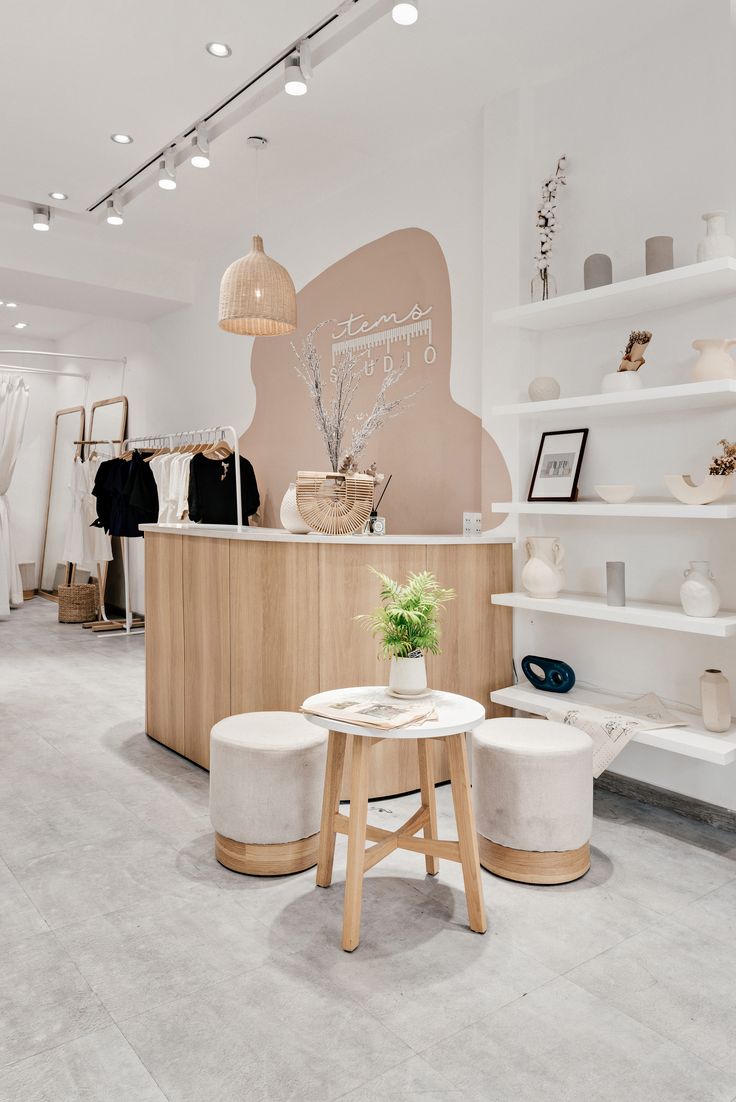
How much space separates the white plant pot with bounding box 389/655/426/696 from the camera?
228 cm

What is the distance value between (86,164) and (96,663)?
3329 millimetres

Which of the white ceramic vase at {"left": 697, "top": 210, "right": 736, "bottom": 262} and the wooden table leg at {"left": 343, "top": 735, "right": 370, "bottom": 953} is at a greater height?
the white ceramic vase at {"left": 697, "top": 210, "right": 736, "bottom": 262}

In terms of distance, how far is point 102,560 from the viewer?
736 centimetres

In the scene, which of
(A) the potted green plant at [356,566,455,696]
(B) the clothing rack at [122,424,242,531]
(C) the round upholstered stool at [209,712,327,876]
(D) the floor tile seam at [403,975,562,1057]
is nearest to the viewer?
(D) the floor tile seam at [403,975,562,1057]

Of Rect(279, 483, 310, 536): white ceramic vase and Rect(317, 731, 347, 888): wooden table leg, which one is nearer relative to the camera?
Rect(317, 731, 347, 888): wooden table leg

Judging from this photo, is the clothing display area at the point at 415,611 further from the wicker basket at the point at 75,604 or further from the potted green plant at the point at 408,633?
the wicker basket at the point at 75,604

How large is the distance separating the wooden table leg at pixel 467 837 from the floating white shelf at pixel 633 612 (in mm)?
1014

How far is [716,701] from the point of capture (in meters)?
2.65

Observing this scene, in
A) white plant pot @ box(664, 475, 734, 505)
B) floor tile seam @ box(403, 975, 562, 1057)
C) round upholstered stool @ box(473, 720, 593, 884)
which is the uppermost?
white plant pot @ box(664, 475, 734, 505)

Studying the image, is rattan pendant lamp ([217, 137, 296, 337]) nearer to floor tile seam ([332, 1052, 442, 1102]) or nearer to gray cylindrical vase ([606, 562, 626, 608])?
gray cylindrical vase ([606, 562, 626, 608])

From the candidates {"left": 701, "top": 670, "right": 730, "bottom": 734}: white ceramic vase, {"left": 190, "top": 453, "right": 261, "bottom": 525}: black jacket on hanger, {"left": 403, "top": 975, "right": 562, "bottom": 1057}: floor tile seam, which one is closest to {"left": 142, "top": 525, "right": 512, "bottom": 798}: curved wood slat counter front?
{"left": 701, "top": 670, "right": 730, "bottom": 734}: white ceramic vase

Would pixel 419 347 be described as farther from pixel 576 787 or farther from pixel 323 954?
pixel 323 954

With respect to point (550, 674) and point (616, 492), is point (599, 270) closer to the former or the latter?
point (616, 492)

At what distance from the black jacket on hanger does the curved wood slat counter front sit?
157 cm
